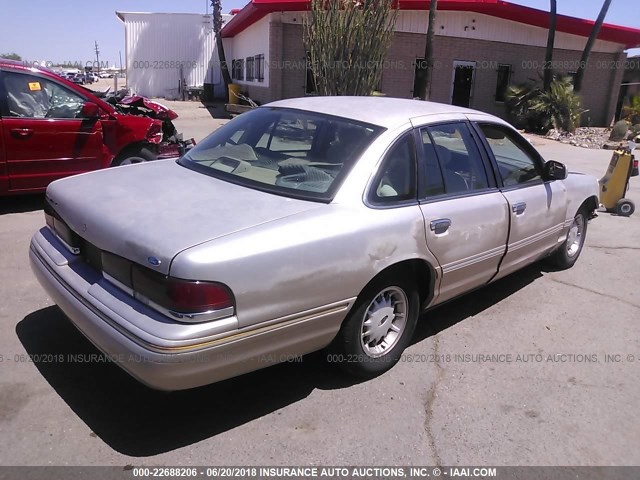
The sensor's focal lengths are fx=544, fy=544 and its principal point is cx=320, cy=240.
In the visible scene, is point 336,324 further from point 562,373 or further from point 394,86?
point 394,86

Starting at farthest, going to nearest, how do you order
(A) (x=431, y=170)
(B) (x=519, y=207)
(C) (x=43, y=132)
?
(C) (x=43, y=132) → (B) (x=519, y=207) → (A) (x=431, y=170)

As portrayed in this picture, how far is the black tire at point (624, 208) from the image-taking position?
26.3ft

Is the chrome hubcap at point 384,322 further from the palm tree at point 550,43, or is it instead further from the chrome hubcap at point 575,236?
the palm tree at point 550,43

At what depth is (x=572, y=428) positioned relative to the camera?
3109mm

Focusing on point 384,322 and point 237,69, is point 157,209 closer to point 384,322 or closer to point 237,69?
point 384,322

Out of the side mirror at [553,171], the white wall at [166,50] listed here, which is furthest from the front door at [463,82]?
the side mirror at [553,171]

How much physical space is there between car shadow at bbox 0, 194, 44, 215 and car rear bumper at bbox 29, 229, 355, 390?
4178 mm

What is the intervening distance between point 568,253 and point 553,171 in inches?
52.6

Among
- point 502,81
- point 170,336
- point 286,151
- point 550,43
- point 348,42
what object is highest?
point 550,43

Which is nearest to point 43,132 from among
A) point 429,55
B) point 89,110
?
point 89,110

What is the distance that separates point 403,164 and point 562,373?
5.89 feet

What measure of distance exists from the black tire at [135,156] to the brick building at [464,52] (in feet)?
36.9

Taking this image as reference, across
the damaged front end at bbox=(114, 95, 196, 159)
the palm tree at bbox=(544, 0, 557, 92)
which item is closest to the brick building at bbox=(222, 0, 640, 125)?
the palm tree at bbox=(544, 0, 557, 92)

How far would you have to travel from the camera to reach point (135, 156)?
23.7 feet
